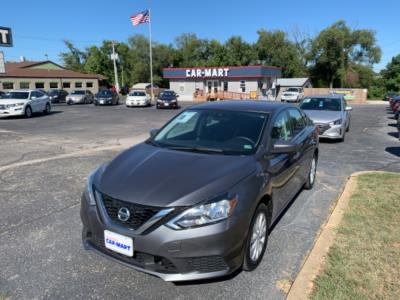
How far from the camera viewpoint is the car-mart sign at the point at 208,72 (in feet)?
150

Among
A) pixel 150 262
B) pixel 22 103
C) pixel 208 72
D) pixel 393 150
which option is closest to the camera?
pixel 150 262

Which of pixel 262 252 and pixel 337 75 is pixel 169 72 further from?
pixel 262 252

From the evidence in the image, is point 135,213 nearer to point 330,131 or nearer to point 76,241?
point 76,241

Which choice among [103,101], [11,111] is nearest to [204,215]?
[11,111]

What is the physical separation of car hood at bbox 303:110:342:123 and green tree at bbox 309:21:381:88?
182 feet

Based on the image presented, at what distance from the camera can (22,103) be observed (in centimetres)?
1903

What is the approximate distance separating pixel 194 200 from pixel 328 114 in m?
9.48

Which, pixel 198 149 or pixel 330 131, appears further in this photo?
pixel 330 131

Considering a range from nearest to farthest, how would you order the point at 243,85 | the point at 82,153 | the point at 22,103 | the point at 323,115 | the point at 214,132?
1. the point at 214,132
2. the point at 82,153
3. the point at 323,115
4. the point at 22,103
5. the point at 243,85

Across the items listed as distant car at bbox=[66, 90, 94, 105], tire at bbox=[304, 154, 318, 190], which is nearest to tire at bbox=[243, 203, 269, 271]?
tire at bbox=[304, 154, 318, 190]

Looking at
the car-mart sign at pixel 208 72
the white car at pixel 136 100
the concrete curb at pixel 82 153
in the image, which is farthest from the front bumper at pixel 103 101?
the concrete curb at pixel 82 153

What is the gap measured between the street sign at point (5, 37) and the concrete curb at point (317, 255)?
32385mm

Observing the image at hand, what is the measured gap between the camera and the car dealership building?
44.4 metres

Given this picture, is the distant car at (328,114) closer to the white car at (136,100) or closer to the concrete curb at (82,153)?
the concrete curb at (82,153)
